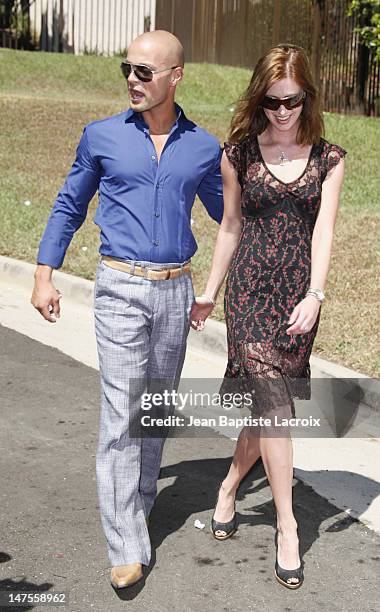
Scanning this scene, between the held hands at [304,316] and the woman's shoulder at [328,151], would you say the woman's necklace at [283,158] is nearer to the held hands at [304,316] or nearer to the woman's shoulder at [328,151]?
the woman's shoulder at [328,151]

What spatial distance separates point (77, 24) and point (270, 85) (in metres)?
25.2

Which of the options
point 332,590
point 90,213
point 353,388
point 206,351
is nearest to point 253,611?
point 332,590

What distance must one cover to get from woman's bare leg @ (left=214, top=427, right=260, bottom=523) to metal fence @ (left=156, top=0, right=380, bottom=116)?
17.0 m

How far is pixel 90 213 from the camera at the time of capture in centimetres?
1330

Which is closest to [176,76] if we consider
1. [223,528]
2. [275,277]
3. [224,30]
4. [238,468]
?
[275,277]

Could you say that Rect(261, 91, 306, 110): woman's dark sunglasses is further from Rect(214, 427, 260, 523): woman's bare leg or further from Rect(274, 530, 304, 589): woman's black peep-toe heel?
Rect(274, 530, 304, 589): woman's black peep-toe heel

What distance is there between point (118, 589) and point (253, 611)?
0.54 meters

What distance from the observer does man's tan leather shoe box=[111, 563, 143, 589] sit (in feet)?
15.3

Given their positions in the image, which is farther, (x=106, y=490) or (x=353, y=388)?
(x=353, y=388)

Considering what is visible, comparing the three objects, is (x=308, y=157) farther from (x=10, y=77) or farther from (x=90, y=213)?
(x=10, y=77)

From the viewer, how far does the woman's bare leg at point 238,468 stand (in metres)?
5.09

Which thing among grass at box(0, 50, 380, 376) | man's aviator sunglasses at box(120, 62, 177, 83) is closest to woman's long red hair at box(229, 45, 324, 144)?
man's aviator sunglasses at box(120, 62, 177, 83)

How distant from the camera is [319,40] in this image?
21.5 m

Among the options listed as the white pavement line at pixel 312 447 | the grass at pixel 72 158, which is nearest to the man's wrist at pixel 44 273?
the white pavement line at pixel 312 447
